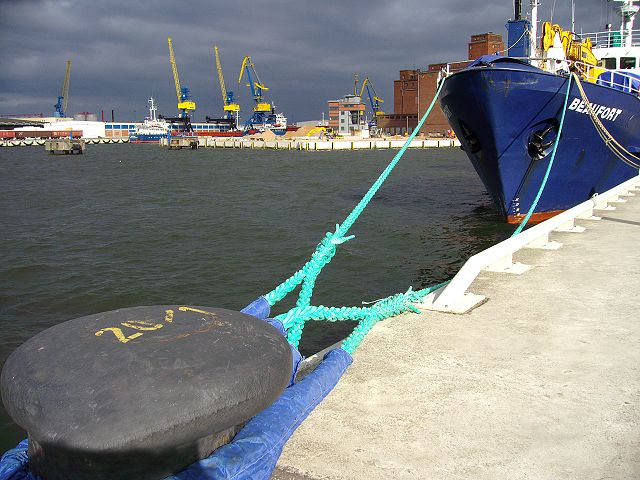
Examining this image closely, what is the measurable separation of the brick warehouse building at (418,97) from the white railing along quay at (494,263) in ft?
278

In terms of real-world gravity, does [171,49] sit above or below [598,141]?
above

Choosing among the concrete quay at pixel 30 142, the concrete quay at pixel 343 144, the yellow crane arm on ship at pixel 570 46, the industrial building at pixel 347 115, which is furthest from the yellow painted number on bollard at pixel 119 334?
the concrete quay at pixel 30 142

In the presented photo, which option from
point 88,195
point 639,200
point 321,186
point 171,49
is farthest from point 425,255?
point 171,49

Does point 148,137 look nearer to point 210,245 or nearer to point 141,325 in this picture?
point 210,245

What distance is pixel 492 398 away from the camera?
304 cm

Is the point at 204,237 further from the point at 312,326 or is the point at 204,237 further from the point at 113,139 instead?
the point at 113,139

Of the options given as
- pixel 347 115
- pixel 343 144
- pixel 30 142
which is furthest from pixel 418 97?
pixel 30 142

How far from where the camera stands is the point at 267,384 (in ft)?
6.66

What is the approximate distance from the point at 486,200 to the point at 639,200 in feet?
41.2

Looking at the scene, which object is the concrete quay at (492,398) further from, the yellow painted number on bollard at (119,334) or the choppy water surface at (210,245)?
the choppy water surface at (210,245)

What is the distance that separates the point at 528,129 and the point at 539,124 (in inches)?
10.9

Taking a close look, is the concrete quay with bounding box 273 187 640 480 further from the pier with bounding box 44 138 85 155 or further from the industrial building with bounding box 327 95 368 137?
the industrial building with bounding box 327 95 368 137

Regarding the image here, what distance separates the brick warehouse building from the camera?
8638cm

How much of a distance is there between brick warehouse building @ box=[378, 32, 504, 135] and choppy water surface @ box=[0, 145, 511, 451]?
219ft
